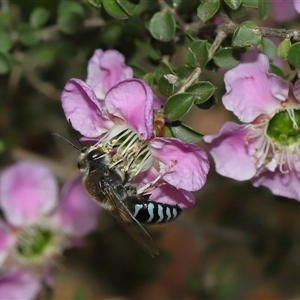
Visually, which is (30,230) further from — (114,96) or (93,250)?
(114,96)

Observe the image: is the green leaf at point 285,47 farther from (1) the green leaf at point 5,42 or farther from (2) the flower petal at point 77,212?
(2) the flower petal at point 77,212

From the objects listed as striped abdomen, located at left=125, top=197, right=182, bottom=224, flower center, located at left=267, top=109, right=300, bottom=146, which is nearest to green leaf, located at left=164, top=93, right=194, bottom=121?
striped abdomen, located at left=125, top=197, right=182, bottom=224

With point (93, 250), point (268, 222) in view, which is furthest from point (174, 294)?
point (268, 222)

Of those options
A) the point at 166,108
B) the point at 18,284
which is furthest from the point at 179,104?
the point at 18,284

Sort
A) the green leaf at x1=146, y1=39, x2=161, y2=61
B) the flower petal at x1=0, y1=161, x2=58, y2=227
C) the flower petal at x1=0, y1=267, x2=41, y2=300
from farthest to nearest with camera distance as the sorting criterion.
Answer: the flower petal at x1=0, y1=161, x2=58, y2=227, the flower petal at x1=0, y1=267, x2=41, y2=300, the green leaf at x1=146, y1=39, x2=161, y2=61

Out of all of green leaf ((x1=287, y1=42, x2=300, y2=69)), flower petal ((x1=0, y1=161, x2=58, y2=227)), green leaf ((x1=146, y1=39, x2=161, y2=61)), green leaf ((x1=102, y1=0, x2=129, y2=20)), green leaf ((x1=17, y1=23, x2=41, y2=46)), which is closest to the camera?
green leaf ((x1=287, y1=42, x2=300, y2=69))

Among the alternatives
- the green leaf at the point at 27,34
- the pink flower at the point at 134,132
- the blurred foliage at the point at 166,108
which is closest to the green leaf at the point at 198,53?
the blurred foliage at the point at 166,108

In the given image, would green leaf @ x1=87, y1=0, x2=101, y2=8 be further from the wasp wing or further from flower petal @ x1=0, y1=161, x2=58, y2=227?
flower petal @ x1=0, y1=161, x2=58, y2=227
